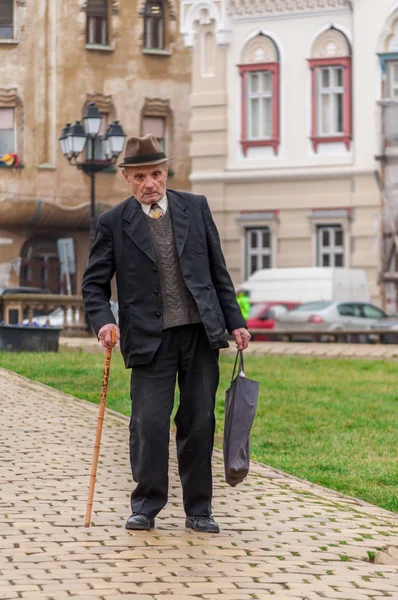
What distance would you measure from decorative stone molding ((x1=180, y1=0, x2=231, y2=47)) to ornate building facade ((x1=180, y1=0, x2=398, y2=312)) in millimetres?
27

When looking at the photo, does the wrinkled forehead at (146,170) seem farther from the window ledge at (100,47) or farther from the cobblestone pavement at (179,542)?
the window ledge at (100,47)

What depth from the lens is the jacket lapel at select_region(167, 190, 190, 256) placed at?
8398mm

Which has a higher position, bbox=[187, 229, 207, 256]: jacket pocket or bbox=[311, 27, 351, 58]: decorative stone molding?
bbox=[311, 27, 351, 58]: decorative stone molding

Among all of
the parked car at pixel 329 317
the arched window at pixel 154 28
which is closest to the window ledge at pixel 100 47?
the arched window at pixel 154 28

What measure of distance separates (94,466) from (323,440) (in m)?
5.96

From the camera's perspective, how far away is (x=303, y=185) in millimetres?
41844

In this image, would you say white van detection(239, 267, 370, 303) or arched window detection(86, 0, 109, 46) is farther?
arched window detection(86, 0, 109, 46)

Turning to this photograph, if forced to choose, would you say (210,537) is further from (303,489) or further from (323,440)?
(323,440)

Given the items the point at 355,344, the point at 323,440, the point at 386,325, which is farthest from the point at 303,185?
the point at 323,440

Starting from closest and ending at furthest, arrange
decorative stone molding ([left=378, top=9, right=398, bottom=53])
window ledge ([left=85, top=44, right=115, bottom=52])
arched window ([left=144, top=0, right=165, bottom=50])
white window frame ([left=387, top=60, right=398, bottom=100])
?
1. decorative stone molding ([left=378, top=9, right=398, bottom=53])
2. white window frame ([left=387, top=60, right=398, bottom=100])
3. window ledge ([left=85, top=44, right=115, bottom=52])
4. arched window ([left=144, top=0, right=165, bottom=50])

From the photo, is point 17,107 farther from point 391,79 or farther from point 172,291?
point 172,291

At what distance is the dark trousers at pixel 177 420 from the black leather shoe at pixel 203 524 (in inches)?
1.4

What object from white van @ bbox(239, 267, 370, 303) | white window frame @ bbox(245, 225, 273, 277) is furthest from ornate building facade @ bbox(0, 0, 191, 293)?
white van @ bbox(239, 267, 370, 303)

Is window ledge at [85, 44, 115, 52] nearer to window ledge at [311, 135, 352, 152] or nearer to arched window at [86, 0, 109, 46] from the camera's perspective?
arched window at [86, 0, 109, 46]
